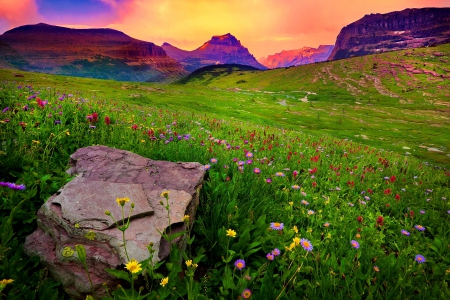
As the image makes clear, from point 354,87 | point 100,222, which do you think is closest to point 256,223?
point 100,222

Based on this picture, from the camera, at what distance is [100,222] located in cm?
244

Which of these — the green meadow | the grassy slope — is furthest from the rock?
the grassy slope

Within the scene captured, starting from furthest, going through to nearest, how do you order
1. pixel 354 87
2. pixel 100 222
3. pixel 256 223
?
1. pixel 354 87
2. pixel 256 223
3. pixel 100 222

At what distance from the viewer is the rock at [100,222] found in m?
2.19

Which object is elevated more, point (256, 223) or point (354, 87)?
point (354, 87)

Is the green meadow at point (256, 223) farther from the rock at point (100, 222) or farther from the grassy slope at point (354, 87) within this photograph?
the grassy slope at point (354, 87)

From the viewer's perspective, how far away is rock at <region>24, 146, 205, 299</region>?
2.19 m

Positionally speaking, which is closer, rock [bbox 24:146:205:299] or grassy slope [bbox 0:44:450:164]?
rock [bbox 24:146:205:299]

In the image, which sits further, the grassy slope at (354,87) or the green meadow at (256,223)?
the grassy slope at (354,87)

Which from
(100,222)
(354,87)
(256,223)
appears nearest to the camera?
(100,222)

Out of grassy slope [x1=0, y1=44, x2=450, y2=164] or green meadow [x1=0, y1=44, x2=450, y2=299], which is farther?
grassy slope [x1=0, y1=44, x2=450, y2=164]

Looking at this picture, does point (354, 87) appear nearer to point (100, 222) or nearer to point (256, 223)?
point (256, 223)

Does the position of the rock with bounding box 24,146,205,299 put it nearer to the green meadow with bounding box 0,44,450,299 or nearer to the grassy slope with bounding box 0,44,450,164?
the green meadow with bounding box 0,44,450,299

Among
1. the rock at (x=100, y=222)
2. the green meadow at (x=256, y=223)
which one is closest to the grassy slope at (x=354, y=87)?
the green meadow at (x=256, y=223)
